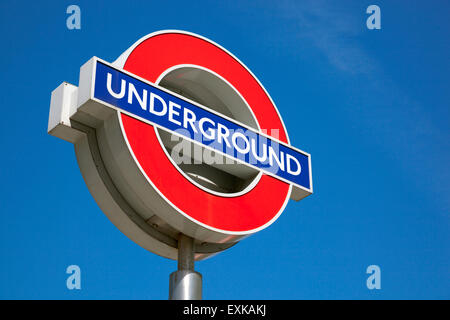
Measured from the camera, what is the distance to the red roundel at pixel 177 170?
18.8ft

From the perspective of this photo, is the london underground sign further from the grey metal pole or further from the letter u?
the grey metal pole

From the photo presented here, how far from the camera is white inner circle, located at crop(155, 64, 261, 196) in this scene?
639 centimetres

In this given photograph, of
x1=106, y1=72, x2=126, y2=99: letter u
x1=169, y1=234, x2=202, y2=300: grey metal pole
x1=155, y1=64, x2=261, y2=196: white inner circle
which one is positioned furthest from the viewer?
x1=155, y1=64, x2=261, y2=196: white inner circle

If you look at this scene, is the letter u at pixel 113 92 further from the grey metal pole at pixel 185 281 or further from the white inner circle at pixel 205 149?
the grey metal pole at pixel 185 281

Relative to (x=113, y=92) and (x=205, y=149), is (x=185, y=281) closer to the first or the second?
(x=205, y=149)

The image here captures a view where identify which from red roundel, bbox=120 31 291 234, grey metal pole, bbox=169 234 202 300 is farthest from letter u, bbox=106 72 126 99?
grey metal pole, bbox=169 234 202 300

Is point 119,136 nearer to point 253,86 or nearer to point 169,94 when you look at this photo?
point 169,94

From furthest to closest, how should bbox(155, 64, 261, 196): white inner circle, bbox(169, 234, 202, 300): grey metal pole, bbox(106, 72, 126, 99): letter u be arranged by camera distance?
bbox(155, 64, 261, 196): white inner circle → bbox(106, 72, 126, 99): letter u → bbox(169, 234, 202, 300): grey metal pole

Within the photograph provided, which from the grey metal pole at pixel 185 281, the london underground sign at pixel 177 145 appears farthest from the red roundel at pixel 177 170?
the grey metal pole at pixel 185 281

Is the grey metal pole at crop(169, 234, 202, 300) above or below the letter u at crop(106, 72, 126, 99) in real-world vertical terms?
below

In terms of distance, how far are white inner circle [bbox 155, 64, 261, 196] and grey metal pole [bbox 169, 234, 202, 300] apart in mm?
706

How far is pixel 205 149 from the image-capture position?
6.39 metres

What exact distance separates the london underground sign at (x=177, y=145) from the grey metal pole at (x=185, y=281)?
20 centimetres

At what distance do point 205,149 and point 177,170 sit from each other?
23.7 inches
